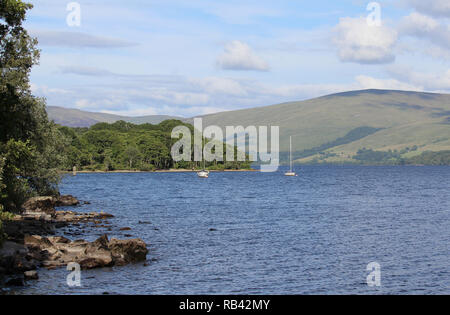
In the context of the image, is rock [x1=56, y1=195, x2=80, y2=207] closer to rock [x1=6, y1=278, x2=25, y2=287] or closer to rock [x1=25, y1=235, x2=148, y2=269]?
rock [x1=25, y1=235, x2=148, y2=269]

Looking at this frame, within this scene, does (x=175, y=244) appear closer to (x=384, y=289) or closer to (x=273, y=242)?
(x=273, y=242)

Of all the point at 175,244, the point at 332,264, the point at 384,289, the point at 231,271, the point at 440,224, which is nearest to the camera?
the point at 384,289

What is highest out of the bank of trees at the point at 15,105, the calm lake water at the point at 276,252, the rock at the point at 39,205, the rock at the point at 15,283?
the bank of trees at the point at 15,105

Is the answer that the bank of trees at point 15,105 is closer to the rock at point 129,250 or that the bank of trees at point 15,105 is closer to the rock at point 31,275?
the rock at point 31,275

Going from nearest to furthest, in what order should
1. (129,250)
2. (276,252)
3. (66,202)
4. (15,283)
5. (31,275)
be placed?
(15,283) → (31,275) → (129,250) → (276,252) → (66,202)

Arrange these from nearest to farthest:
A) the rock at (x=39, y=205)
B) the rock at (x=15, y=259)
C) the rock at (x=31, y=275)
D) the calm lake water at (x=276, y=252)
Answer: the calm lake water at (x=276, y=252), the rock at (x=31, y=275), the rock at (x=15, y=259), the rock at (x=39, y=205)

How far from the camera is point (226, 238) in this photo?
55969mm

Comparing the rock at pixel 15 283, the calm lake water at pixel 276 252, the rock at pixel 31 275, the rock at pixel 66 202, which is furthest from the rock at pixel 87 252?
the rock at pixel 66 202

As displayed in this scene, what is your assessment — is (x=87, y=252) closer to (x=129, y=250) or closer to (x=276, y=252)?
(x=129, y=250)

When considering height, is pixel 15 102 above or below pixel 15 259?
above

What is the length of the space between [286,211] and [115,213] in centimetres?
2775

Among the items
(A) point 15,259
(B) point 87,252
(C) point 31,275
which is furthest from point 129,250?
(C) point 31,275
